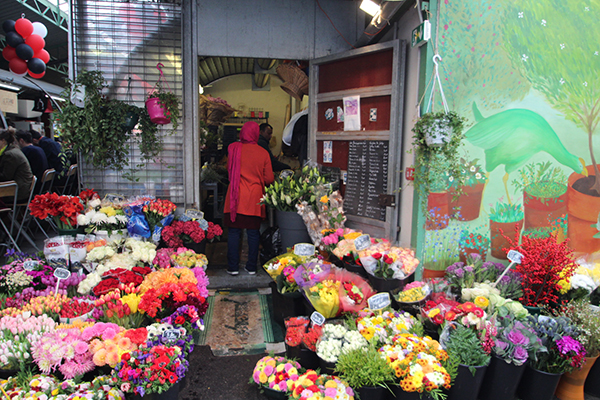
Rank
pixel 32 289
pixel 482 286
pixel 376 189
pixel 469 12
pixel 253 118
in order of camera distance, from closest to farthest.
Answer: pixel 32 289, pixel 482 286, pixel 469 12, pixel 376 189, pixel 253 118

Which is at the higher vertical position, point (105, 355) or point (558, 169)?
point (558, 169)

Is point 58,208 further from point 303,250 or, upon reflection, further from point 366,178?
point 366,178

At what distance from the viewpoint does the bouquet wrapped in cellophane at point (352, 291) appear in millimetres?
2867

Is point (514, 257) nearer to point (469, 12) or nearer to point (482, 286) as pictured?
point (482, 286)

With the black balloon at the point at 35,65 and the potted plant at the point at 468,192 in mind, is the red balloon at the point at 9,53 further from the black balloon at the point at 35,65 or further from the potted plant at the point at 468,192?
the potted plant at the point at 468,192

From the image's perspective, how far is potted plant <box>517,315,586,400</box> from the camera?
2.45 metres

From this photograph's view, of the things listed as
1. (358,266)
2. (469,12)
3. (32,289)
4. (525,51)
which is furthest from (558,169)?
(32,289)

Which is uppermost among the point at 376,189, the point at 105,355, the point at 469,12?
the point at 469,12

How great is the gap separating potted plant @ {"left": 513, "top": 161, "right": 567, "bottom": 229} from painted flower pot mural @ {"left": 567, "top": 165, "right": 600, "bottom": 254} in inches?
3.1

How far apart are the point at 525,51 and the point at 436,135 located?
1.14 metres

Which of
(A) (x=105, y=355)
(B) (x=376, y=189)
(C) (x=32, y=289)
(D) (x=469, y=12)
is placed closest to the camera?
(A) (x=105, y=355)

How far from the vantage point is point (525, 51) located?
3395 mm

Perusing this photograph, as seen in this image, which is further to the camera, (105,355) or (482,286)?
(482,286)

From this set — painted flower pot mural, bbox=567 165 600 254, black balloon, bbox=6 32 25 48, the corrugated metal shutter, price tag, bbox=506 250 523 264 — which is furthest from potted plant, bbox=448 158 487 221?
black balloon, bbox=6 32 25 48
